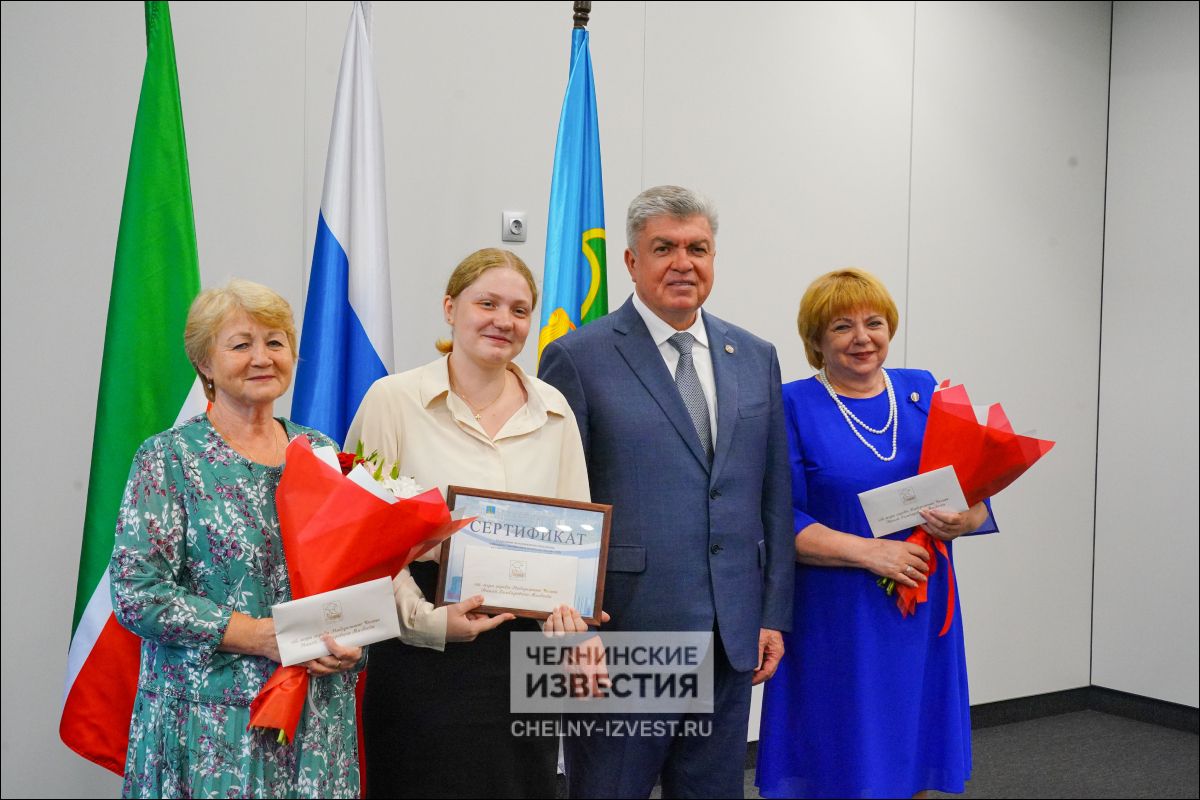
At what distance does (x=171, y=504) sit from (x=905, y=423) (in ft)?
5.61

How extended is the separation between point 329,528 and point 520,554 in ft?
1.27

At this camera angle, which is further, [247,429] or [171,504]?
[247,429]

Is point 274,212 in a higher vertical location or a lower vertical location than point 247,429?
higher

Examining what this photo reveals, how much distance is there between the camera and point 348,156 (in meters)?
3.17

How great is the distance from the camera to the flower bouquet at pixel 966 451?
243 centimetres

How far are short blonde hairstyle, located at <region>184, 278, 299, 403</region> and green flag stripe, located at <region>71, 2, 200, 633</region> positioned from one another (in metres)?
0.87

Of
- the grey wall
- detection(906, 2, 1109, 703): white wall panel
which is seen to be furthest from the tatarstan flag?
detection(906, 2, 1109, 703): white wall panel

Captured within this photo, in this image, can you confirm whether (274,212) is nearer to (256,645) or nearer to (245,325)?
(245,325)

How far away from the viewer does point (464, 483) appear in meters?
2.03

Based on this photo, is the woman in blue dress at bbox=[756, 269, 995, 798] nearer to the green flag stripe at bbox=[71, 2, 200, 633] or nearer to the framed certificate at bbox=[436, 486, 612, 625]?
the framed certificate at bbox=[436, 486, 612, 625]

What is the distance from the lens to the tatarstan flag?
8.37ft

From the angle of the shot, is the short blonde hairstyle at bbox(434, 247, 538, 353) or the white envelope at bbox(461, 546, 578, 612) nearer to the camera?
the white envelope at bbox(461, 546, 578, 612)

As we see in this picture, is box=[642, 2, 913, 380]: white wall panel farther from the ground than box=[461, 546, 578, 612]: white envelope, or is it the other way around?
box=[642, 2, 913, 380]: white wall panel

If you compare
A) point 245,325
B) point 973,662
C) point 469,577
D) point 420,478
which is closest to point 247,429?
point 245,325
